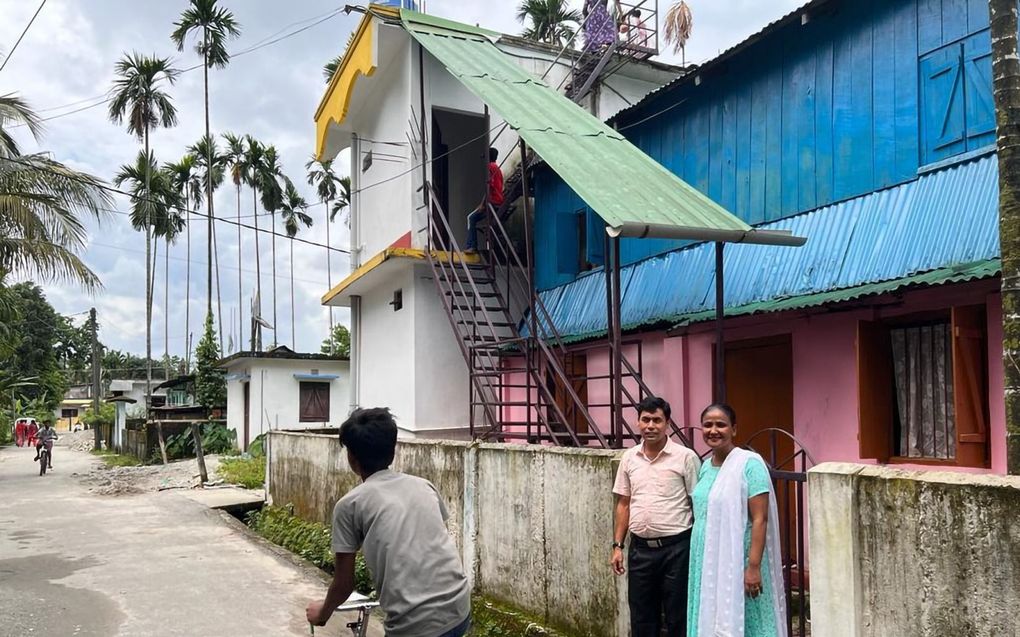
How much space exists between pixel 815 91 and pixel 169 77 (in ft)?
103

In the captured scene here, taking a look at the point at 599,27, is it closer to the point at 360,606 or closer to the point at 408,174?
the point at 408,174

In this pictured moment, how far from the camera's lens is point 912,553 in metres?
3.31

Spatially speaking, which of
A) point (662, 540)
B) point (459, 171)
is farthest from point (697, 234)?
point (459, 171)

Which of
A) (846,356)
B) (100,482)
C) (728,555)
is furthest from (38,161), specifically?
(728,555)

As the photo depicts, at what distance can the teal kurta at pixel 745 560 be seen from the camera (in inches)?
144

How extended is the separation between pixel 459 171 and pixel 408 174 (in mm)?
2556

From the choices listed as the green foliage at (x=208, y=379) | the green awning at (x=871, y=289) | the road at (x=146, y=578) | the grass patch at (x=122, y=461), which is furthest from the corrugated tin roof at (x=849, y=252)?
the green foliage at (x=208, y=379)

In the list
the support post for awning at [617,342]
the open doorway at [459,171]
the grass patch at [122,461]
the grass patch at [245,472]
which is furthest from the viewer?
the grass patch at [122,461]

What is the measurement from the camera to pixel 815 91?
8.02 meters

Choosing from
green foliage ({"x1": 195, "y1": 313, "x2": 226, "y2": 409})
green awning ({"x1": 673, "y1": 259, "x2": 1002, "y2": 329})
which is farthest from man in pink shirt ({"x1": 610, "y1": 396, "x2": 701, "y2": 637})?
green foliage ({"x1": 195, "y1": 313, "x2": 226, "y2": 409})

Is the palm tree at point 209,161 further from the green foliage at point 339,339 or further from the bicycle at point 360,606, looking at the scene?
the bicycle at point 360,606

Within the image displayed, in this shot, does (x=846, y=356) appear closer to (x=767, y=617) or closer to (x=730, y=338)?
(x=730, y=338)

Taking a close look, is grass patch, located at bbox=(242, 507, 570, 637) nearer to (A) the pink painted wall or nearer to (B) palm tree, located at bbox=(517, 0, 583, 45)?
(A) the pink painted wall

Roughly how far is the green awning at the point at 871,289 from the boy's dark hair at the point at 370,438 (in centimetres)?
408
